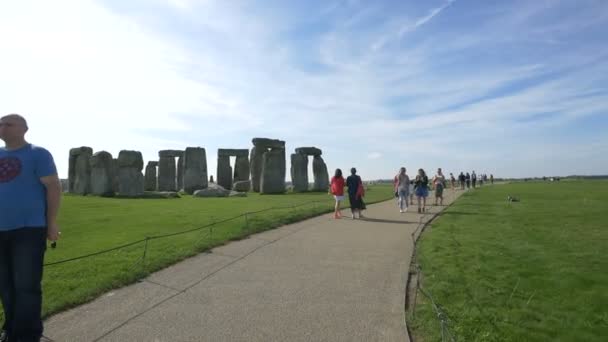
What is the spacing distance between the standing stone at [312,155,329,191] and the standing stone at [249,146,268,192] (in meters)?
4.27

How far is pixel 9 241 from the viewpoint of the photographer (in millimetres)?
4000

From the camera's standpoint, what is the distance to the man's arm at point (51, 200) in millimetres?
4086

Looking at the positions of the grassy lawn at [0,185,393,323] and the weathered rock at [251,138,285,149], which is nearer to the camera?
the grassy lawn at [0,185,393,323]

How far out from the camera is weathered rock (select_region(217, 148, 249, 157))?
34.7 meters

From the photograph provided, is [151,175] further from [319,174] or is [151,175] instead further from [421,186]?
[421,186]

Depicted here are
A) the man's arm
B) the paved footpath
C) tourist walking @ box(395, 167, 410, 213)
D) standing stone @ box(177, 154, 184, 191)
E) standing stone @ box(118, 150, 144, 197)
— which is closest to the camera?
the man's arm

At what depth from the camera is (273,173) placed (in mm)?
29062

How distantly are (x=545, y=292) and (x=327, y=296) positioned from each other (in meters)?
3.24

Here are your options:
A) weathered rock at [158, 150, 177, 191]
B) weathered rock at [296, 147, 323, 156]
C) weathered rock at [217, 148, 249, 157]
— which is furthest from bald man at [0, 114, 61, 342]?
weathered rock at [158, 150, 177, 191]

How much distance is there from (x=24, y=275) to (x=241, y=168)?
1235 inches

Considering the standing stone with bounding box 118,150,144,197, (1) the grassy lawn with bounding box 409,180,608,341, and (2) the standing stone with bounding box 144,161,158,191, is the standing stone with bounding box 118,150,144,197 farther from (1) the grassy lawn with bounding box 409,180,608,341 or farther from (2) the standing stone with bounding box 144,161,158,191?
(1) the grassy lawn with bounding box 409,180,608,341

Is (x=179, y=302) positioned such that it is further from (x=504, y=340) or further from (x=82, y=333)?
(x=504, y=340)

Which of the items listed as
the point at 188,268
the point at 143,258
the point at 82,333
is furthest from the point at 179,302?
the point at 143,258

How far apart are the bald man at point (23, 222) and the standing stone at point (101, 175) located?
2363cm
